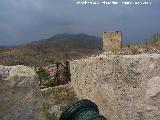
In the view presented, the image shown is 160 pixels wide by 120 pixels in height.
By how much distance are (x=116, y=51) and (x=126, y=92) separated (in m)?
1.44

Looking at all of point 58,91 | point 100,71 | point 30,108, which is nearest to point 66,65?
point 58,91

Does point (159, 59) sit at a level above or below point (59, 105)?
above

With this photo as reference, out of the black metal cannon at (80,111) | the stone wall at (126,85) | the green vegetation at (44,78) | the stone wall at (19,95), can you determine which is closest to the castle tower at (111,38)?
the stone wall at (126,85)

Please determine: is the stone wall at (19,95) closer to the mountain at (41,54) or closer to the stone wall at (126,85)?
the stone wall at (126,85)

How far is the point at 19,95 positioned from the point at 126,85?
14.4 ft

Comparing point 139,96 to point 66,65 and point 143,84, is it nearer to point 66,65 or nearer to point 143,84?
point 143,84

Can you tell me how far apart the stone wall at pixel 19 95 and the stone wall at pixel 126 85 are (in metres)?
3.23

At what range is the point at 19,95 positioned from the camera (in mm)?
4410

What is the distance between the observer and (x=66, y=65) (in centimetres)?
1864

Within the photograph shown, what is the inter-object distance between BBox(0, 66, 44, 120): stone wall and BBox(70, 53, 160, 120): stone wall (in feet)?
10.6

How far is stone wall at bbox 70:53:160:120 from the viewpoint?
7403 millimetres

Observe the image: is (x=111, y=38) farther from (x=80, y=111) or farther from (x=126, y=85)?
(x=80, y=111)

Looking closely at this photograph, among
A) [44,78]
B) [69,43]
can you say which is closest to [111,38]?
[44,78]

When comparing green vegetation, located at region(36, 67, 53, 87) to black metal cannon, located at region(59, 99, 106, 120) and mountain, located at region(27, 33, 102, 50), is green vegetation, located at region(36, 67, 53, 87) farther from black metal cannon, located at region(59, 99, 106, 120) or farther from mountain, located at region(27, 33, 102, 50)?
mountain, located at region(27, 33, 102, 50)
